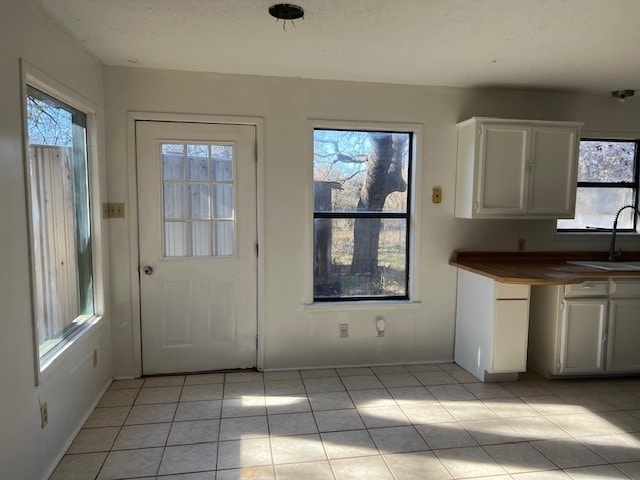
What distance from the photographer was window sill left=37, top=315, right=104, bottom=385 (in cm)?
212

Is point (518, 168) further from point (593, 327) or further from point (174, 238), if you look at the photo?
point (174, 238)

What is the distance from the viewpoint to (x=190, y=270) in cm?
333

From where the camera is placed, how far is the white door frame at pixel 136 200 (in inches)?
125

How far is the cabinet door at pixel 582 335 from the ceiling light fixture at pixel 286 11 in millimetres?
2669

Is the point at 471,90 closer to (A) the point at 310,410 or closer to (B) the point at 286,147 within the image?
(B) the point at 286,147

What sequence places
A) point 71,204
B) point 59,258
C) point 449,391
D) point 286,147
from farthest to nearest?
1. point 286,147
2. point 449,391
3. point 71,204
4. point 59,258

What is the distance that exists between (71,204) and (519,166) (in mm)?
3161

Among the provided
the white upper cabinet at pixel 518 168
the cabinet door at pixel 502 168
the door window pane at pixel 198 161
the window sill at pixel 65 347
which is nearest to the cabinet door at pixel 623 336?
the white upper cabinet at pixel 518 168

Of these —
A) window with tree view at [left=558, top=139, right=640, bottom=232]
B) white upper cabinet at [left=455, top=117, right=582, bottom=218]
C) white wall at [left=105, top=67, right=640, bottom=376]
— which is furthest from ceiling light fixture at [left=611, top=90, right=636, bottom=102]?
white upper cabinet at [left=455, top=117, right=582, bottom=218]

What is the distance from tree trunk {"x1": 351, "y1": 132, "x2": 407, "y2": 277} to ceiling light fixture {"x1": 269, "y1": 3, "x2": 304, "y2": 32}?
1.45 meters

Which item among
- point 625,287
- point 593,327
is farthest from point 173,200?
point 625,287

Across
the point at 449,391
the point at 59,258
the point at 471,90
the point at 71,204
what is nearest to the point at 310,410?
the point at 449,391

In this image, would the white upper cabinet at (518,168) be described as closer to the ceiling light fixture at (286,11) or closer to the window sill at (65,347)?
the ceiling light fixture at (286,11)

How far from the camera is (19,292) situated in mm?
1909
